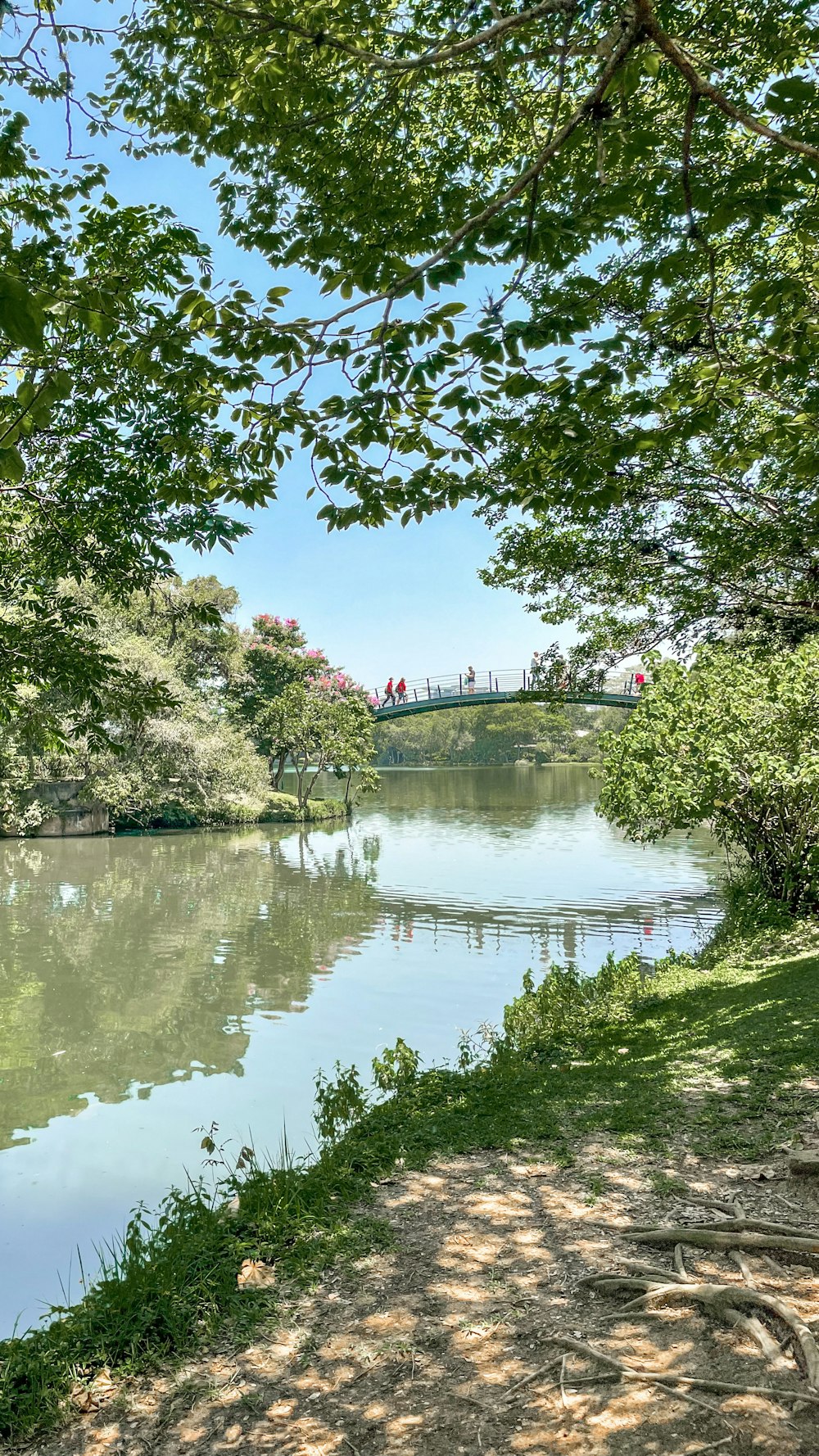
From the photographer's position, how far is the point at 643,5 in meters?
2.71

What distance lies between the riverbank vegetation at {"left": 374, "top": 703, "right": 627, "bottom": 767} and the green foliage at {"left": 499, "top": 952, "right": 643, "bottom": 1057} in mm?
58199

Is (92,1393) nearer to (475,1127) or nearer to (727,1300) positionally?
(727,1300)

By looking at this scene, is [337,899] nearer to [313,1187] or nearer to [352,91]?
[313,1187]

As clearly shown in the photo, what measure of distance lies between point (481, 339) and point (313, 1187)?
14.9 feet

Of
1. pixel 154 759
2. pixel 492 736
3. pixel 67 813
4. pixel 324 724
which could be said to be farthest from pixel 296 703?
pixel 492 736

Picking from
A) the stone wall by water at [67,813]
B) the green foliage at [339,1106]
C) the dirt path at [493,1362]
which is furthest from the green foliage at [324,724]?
the dirt path at [493,1362]

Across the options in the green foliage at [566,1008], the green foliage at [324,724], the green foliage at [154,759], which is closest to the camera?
the green foliage at [566,1008]

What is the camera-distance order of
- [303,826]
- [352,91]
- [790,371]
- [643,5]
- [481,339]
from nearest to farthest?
[643,5] < [481,339] < [790,371] < [352,91] < [303,826]

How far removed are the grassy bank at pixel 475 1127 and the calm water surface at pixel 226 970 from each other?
36.7 inches

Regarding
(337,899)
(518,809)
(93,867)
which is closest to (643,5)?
(337,899)

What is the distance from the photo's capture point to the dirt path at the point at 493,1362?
2.50 metres

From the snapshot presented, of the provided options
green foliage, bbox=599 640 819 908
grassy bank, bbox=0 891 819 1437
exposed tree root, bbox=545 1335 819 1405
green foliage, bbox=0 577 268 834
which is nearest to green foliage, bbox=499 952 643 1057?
grassy bank, bbox=0 891 819 1437

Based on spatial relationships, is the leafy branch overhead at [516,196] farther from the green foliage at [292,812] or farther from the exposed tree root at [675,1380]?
the green foliage at [292,812]

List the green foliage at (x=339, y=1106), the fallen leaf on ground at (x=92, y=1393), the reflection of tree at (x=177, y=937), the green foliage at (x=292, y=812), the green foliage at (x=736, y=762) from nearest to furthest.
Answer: the fallen leaf on ground at (x=92, y=1393) → the green foliage at (x=339, y=1106) → the reflection of tree at (x=177, y=937) → the green foliage at (x=736, y=762) → the green foliage at (x=292, y=812)
